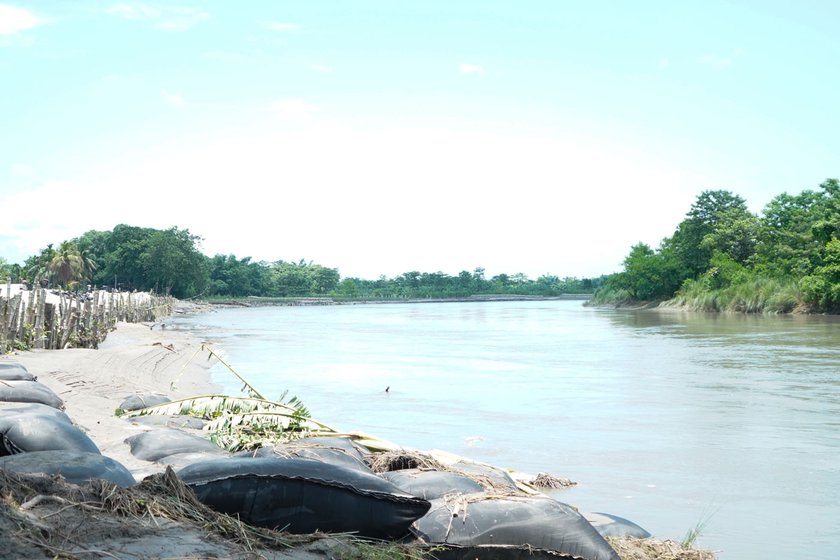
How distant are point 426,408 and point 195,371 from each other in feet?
23.9

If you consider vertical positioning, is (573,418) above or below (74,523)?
below

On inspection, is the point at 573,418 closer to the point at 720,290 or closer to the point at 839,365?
A: the point at 839,365

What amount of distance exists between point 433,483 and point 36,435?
8.12ft

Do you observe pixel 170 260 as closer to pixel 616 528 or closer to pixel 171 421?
pixel 171 421

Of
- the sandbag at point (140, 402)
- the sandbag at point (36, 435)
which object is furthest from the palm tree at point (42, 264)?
the sandbag at point (36, 435)

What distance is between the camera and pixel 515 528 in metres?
4.11

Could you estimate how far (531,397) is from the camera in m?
14.8

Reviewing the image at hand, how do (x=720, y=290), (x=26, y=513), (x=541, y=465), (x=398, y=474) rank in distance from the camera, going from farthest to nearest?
(x=720, y=290)
(x=541, y=465)
(x=398, y=474)
(x=26, y=513)

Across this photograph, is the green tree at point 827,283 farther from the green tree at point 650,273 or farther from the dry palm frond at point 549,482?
the dry palm frond at point 549,482

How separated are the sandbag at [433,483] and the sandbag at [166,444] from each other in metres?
1.92

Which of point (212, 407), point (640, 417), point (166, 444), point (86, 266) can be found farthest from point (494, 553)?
point (86, 266)

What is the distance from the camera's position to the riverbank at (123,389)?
331 centimetres

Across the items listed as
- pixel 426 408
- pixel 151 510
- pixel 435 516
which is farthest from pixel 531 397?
pixel 151 510

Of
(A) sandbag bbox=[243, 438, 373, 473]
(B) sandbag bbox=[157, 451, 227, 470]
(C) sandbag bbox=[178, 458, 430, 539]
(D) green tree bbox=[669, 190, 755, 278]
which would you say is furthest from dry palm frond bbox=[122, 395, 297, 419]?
(D) green tree bbox=[669, 190, 755, 278]
